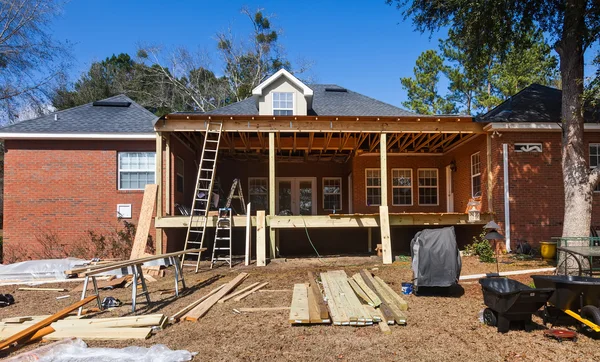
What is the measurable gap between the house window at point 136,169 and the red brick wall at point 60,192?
0.74ft

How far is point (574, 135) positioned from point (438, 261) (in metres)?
5.29

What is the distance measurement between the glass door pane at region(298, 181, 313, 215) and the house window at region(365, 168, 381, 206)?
122 inches

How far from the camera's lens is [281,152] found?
17828mm

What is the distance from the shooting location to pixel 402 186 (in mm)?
16906

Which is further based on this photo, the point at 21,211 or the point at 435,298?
the point at 21,211

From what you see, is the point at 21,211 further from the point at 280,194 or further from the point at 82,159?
the point at 280,194

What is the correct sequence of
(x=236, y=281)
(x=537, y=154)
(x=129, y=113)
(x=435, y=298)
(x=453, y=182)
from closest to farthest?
(x=435, y=298) < (x=236, y=281) < (x=537, y=154) < (x=129, y=113) < (x=453, y=182)

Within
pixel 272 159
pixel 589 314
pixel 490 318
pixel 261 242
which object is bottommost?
pixel 490 318

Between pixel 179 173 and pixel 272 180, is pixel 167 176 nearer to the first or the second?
pixel 179 173

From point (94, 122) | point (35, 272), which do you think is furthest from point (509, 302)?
point (94, 122)

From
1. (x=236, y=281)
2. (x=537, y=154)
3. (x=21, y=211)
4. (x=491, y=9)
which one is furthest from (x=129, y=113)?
(x=537, y=154)

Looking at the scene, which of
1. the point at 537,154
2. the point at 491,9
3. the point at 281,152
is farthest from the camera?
the point at 281,152

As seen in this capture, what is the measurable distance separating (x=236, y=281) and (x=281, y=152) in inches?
377

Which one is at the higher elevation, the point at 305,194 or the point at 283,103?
the point at 283,103
